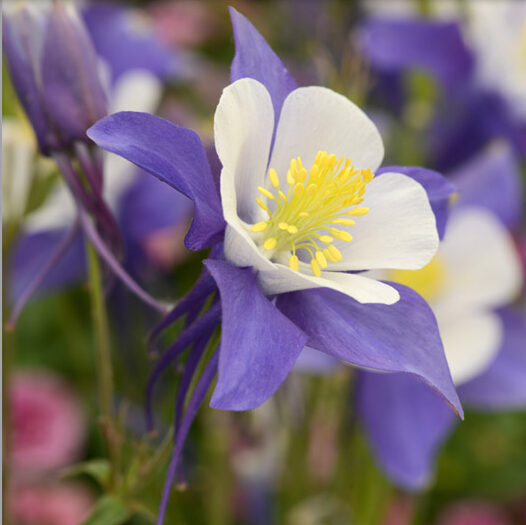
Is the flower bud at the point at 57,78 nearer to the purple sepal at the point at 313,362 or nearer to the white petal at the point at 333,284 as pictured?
the white petal at the point at 333,284

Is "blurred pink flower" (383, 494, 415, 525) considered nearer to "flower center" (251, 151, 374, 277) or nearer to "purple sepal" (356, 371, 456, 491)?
"purple sepal" (356, 371, 456, 491)

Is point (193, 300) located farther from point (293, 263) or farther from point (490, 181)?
point (490, 181)

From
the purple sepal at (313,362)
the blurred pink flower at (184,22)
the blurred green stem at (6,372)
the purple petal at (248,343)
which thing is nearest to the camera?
the purple petal at (248,343)

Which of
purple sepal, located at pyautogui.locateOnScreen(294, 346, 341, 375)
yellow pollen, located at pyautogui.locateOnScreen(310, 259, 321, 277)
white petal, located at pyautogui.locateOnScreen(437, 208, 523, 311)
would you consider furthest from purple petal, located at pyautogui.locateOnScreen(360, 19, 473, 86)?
yellow pollen, located at pyautogui.locateOnScreen(310, 259, 321, 277)

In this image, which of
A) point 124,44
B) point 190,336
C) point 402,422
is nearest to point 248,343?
point 190,336

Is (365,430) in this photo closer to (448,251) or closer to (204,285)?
(448,251)

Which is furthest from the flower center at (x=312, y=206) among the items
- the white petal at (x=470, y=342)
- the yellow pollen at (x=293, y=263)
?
the white petal at (x=470, y=342)

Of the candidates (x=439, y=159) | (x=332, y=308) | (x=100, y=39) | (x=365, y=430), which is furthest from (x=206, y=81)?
(x=332, y=308)
